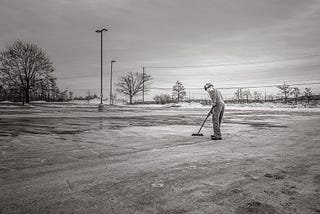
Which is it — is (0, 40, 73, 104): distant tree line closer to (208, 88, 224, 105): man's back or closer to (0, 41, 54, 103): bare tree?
(0, 41, 54, 103): bare tree

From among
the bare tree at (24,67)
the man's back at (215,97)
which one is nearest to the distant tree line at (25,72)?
the bare tree at (24,67)

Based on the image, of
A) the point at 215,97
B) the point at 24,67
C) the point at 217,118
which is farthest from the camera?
the point at 24,67

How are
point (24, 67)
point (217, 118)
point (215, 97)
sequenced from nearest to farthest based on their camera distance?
point (217, 118) → point (215, 97) → point (24, 67)

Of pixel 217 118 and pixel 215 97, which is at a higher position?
pixel 215 97

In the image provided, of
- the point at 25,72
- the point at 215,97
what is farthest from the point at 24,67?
the point at 215,97

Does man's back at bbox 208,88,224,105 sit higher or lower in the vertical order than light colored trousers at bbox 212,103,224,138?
higher

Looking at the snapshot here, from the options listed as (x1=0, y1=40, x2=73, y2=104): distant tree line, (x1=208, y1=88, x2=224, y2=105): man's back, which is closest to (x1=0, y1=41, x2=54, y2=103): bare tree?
(x1=0, y1=40, x2=73, y2=104): distant tree line

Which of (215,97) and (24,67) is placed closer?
(215,97)

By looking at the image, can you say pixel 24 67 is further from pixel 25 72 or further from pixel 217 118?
pixel 217 118

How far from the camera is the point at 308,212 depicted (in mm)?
2816

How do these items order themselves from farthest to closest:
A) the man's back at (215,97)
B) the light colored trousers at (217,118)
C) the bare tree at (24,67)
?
1. the bare tree at (24,67)
2. the man's back at (215,97)
3. the light colored trousers at (217,118)

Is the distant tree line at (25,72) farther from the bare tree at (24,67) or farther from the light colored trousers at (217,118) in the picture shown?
the light colored trousers at (217,118)

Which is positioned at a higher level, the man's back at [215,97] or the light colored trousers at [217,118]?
the man's back at [215,97]

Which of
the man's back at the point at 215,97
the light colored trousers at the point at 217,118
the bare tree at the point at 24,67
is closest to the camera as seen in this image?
the light colored trousers at the point at 217,118
